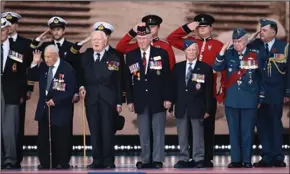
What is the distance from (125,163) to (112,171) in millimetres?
2198

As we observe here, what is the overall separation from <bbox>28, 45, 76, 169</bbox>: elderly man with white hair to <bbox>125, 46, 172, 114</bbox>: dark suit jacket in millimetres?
670

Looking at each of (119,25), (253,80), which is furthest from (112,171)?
(119,25)

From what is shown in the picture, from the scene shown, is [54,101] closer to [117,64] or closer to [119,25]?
[117,64]

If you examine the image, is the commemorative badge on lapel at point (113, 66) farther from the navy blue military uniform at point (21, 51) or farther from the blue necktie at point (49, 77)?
the navy blue military uniform at point (21, 51)

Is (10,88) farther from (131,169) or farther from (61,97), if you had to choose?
(131,169)

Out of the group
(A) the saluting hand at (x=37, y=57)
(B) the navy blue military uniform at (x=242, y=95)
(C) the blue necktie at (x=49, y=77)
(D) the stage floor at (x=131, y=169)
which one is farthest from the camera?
(A) the saluting hand at (x=37, y=57)

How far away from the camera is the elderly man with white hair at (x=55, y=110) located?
14.6m

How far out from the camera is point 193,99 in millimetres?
14531

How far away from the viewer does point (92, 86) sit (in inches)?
575

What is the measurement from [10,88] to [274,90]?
121 inches

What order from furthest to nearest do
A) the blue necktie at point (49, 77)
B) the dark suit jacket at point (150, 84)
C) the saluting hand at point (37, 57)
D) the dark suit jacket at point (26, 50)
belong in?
the dark suit jacket at point (26, 50)
the saluting hand at point (37, 57)
the blue necktie at point (49, 77)
the dark suit jacket at point (150, 84)

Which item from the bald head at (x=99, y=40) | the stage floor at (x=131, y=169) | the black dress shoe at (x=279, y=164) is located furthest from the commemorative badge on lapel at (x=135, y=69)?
the black dress shoe at (x=279, y=164)

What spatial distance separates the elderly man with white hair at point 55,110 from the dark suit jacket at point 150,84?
67 cm

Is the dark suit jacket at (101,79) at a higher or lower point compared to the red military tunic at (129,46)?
lower
